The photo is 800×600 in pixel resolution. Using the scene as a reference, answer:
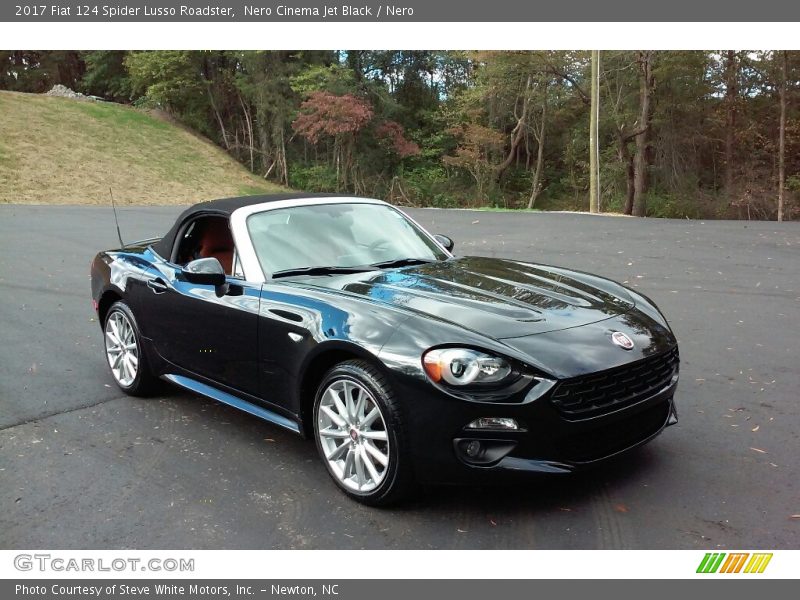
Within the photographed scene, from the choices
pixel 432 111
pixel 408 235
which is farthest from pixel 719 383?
pixel 432 111

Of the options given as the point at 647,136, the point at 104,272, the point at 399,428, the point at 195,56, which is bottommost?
the point at 399,428

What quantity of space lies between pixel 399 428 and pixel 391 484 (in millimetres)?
290

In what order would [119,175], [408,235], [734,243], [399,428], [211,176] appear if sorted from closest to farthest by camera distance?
[399,428] < [408,235] < [734,243] < [119,175] < [211,176]

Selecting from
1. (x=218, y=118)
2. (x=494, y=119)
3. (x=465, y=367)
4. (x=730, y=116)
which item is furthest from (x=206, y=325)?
(x=218, y=118)

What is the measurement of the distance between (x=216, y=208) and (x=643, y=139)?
34.2 metres

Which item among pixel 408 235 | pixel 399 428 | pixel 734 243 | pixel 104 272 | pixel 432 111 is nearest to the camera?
pixel 399 428

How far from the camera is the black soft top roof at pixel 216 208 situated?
15.5 feet

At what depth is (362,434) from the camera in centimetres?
346

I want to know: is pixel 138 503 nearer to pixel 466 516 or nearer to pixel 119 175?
pixel 466 516

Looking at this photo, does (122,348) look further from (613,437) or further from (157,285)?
(613,437)

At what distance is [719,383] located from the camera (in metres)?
5.10

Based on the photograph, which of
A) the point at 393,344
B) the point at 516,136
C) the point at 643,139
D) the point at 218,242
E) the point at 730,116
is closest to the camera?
the point at 393,344

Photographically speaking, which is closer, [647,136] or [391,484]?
[391,484]

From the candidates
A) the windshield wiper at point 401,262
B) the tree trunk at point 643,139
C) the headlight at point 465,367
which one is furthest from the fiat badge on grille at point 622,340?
the tree trunk at point 643,139
